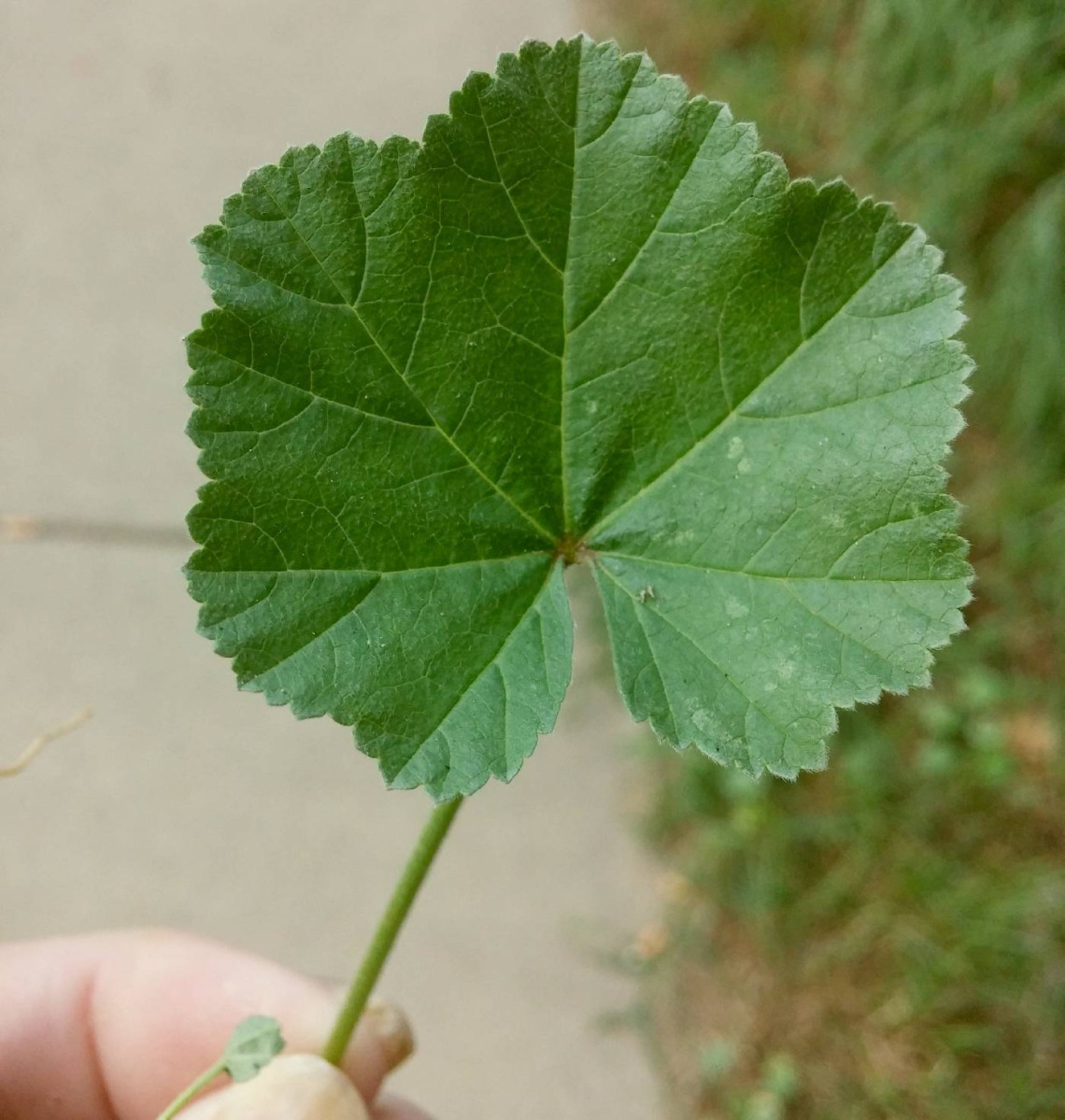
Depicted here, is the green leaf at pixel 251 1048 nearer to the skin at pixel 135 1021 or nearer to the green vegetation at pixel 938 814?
the skin at pixel 135 1021

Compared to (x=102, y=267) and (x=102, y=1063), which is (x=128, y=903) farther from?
(x=102, y=267)

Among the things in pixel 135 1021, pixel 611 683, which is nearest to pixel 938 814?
pixel 611 683

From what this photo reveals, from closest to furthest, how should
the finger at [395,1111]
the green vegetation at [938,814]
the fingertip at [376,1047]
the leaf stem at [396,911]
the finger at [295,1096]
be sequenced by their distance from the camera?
the leaf stem at [396,911], the finger at [295,1096], the fingertip at [376,1047], the finger at [395,1111], the green vegetation at [938,814]

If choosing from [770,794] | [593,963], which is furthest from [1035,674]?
[593,963]

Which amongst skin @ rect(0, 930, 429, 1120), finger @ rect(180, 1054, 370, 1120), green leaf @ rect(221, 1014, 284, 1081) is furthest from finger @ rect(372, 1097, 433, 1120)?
green leaf @ rect(221, 1014, 284, 1081)

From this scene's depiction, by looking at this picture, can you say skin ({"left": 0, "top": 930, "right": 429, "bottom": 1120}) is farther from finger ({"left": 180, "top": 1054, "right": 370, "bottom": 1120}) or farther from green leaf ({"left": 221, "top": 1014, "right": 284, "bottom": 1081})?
green leaf ({"left": 221, "top": 1014, "right": 284, "bottom": 1081})

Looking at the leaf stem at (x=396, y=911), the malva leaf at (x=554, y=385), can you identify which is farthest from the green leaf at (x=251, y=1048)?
the malva leaf at (x=554, y=385)
